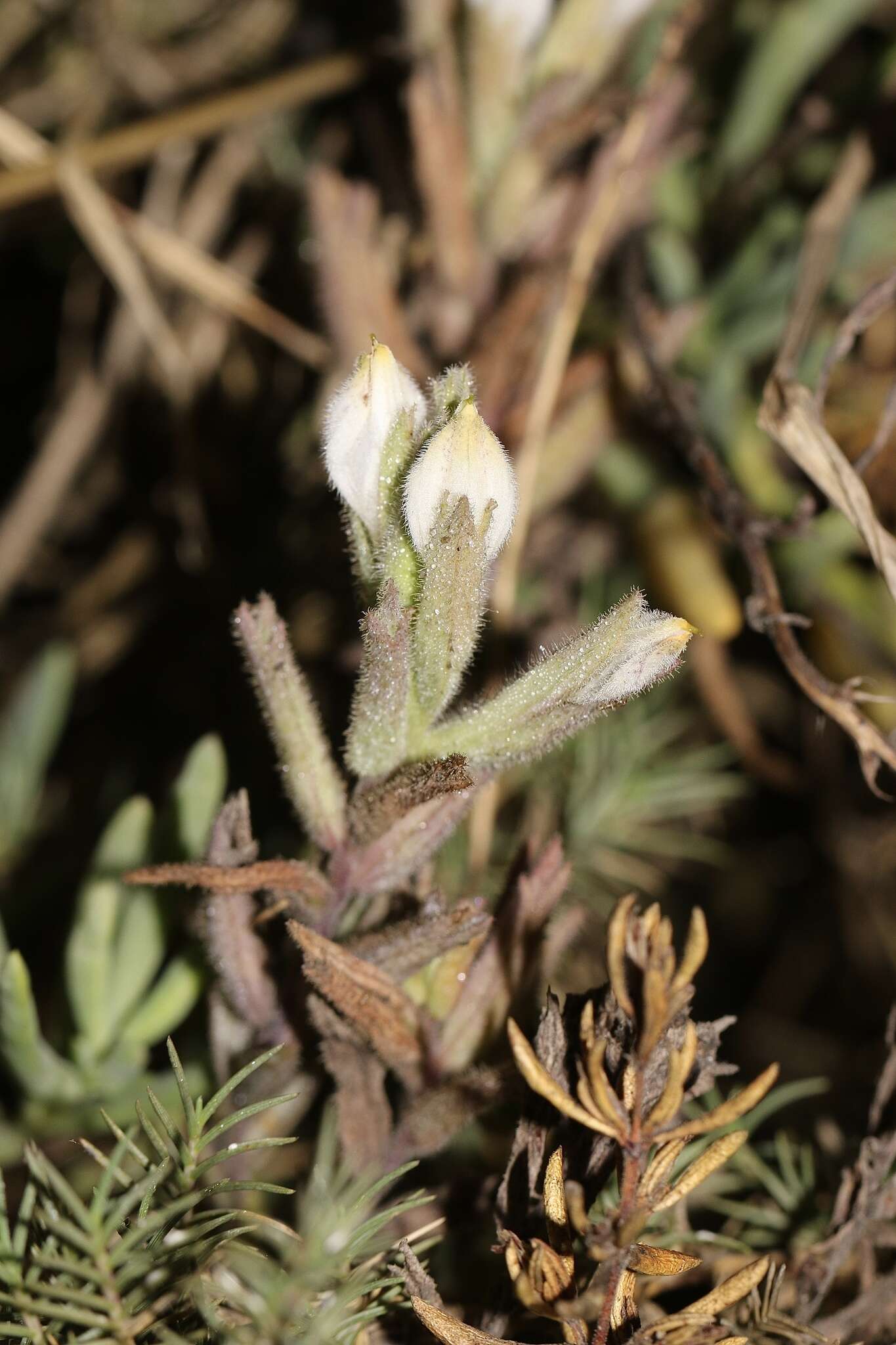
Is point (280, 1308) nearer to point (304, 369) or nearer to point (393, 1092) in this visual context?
point (393, 1092)

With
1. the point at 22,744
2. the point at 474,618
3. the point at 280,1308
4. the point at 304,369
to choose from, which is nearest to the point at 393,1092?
the point at 280,1308

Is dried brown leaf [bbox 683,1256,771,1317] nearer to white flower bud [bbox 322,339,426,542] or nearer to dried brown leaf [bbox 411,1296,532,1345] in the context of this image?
dried brown leaf [bbox 411,1296,532,1345]

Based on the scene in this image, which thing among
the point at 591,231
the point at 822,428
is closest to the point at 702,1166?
the point at 822,428

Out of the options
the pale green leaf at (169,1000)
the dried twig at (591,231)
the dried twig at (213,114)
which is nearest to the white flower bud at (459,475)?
the pale green leaf at (169,1000)

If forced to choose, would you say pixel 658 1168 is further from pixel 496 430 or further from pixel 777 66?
pixel 777 66

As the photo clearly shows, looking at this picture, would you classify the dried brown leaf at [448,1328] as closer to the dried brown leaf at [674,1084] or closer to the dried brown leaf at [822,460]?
the dried brown leaf at [674,1084]

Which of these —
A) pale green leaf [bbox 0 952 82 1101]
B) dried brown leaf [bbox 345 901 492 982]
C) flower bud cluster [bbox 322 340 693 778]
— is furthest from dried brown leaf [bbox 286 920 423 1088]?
pale green leaf [bbox 0 952 82 1101]
